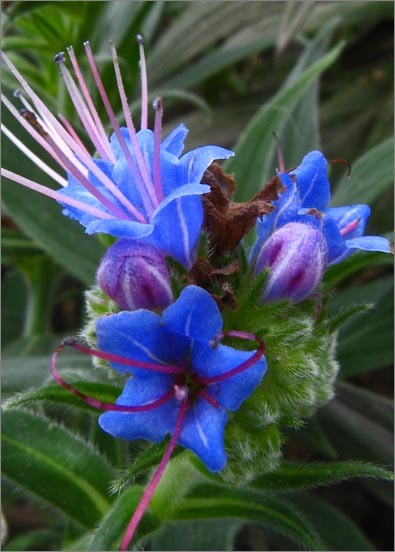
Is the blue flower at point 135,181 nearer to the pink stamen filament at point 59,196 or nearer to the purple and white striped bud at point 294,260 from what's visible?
the pink stamen filament at point 59,196

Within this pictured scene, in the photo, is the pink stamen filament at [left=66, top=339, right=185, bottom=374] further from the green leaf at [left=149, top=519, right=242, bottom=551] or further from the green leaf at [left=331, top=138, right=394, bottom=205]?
the green leaf at [left=331, top=138, right=394, bottom=205]

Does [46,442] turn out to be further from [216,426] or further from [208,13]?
[208,13]

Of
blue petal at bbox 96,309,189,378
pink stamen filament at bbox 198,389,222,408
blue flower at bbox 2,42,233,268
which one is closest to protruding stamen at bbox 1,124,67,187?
blue flower at bbox 2,42,233,268

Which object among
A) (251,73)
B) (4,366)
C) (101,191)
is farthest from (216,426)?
(251,73)

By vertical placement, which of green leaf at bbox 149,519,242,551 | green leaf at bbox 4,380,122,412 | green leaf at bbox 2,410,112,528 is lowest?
green leaf at bbox 149,519,242,551

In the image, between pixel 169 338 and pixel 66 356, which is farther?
pixel 66 356

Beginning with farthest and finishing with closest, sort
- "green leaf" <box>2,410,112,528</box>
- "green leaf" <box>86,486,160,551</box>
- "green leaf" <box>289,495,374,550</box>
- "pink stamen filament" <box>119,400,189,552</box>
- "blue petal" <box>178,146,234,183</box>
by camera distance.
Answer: "green leaf" <box>289,495,374,550</box> < "green leaf" <box>2,410,112,528</box> < "green leaf" <box>86,486,160,551</box> < "blue petal" <box>178,146,234,183</box> < "pink stamen filament" <box>119,400,189,552</box>

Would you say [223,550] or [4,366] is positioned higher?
[4,366]
